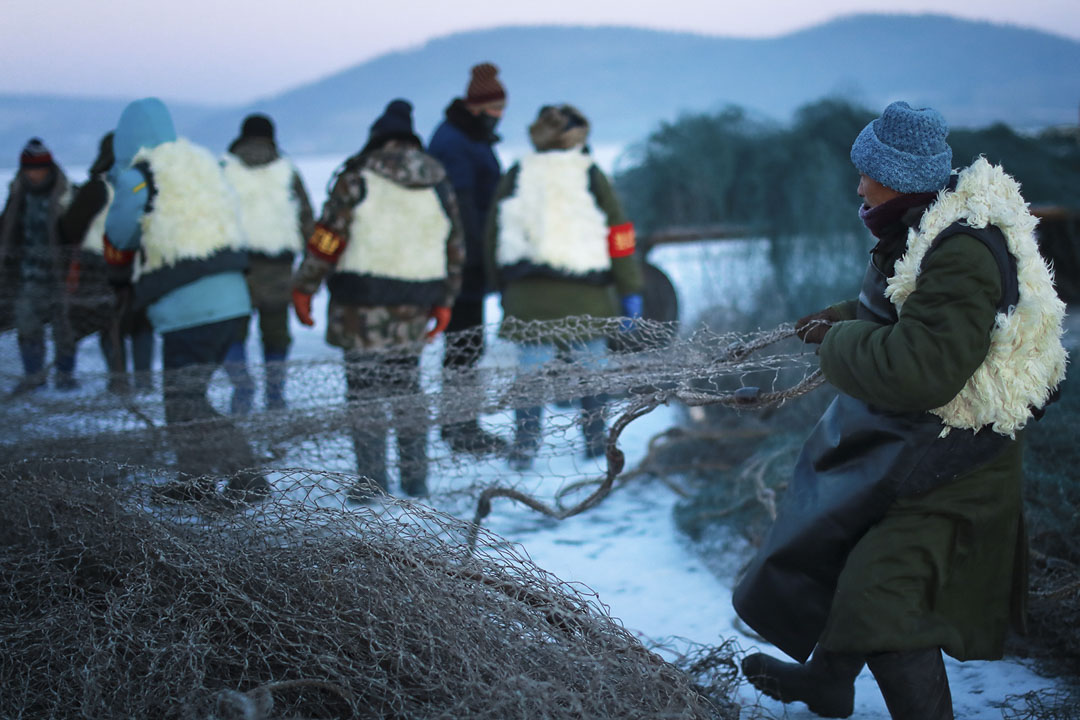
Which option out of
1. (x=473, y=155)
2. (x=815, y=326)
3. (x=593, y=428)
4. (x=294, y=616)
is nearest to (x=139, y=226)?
(x=473, y=155)

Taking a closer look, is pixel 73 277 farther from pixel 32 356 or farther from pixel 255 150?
pixel 255 150

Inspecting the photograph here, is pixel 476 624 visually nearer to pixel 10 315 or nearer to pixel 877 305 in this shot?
pixel 877 305

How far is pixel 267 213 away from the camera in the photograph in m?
4.70

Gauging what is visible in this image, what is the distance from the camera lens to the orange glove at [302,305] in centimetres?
393

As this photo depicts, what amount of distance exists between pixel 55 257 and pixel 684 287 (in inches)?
153

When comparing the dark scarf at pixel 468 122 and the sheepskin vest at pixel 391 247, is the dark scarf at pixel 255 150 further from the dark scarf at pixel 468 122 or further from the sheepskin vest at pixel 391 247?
the sheepskin vest at pixel 391 247

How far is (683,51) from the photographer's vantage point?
11898 millimetres

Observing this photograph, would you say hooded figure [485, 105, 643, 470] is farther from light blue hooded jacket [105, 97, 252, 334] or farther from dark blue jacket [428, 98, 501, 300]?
light blue hooded jacket [105, 97, 252, 334]

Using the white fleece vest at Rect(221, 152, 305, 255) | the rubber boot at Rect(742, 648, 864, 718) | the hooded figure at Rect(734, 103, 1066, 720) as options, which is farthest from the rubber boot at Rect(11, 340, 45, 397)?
the hooded figure at Rect(734, 103, 1066, 720)

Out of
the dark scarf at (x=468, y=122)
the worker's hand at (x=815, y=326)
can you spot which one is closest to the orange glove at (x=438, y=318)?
the dark scarf at (x=468, y=122)

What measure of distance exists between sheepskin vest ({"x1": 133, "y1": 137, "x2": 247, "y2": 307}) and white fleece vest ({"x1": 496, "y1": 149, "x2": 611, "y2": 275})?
129 cm

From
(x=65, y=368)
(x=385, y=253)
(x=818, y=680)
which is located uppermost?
(x=385, y=253)

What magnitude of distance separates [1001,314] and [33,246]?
5381 millimetres

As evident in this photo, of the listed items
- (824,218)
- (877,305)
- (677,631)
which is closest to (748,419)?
(824,218)
